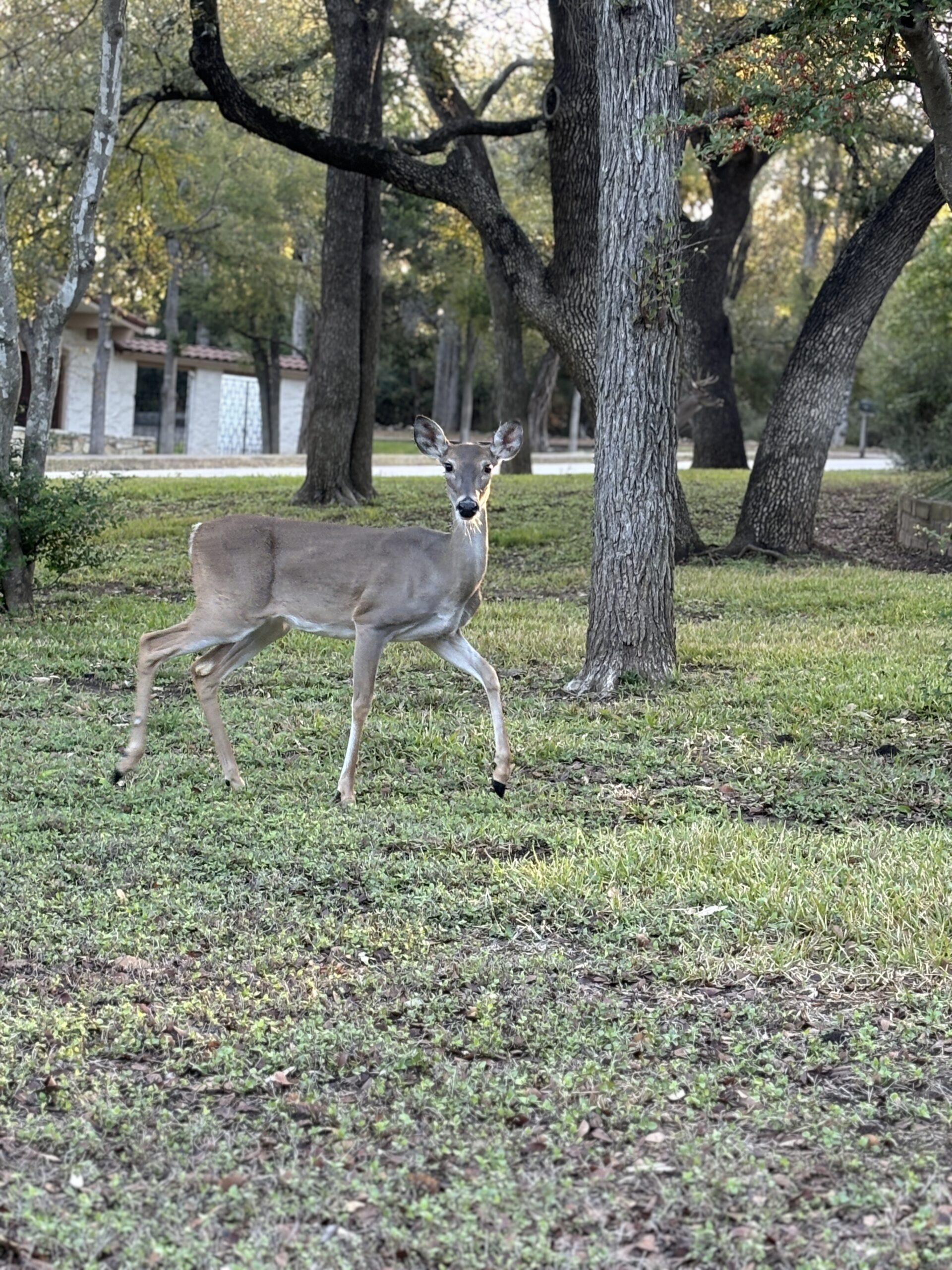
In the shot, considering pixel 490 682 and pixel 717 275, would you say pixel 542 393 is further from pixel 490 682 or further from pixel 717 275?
pixel 490 682

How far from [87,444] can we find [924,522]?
82.9 feet

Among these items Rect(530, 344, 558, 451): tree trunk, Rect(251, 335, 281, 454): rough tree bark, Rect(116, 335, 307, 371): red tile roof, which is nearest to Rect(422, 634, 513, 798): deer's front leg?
Rect(530, 344, 558, 451): tree trunk

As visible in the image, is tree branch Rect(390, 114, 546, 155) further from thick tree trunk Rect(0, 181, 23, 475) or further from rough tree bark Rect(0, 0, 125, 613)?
thick tree trunk Rect(0, 181, 23, 475)

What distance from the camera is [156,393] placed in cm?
4422

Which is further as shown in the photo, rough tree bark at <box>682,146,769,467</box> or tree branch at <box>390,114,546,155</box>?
rough tree bark at <box>682,146,769,467</box>

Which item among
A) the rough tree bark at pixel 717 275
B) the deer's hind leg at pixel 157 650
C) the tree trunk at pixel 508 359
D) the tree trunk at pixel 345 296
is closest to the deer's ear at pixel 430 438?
the deer's hind leg at pixel 157 650

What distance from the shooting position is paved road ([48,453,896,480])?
26.8 metres

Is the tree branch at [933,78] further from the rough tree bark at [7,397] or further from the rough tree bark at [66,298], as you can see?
the rough tree bark at [7,397]

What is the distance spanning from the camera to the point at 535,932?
536 cm

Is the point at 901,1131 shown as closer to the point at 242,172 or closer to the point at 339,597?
the point at 339,597

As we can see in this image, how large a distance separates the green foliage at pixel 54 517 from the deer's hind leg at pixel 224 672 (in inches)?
176

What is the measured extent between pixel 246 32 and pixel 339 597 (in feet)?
48.9

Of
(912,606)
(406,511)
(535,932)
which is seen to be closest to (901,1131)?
(535,932)

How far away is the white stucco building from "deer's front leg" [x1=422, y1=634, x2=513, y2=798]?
98.4 ft
